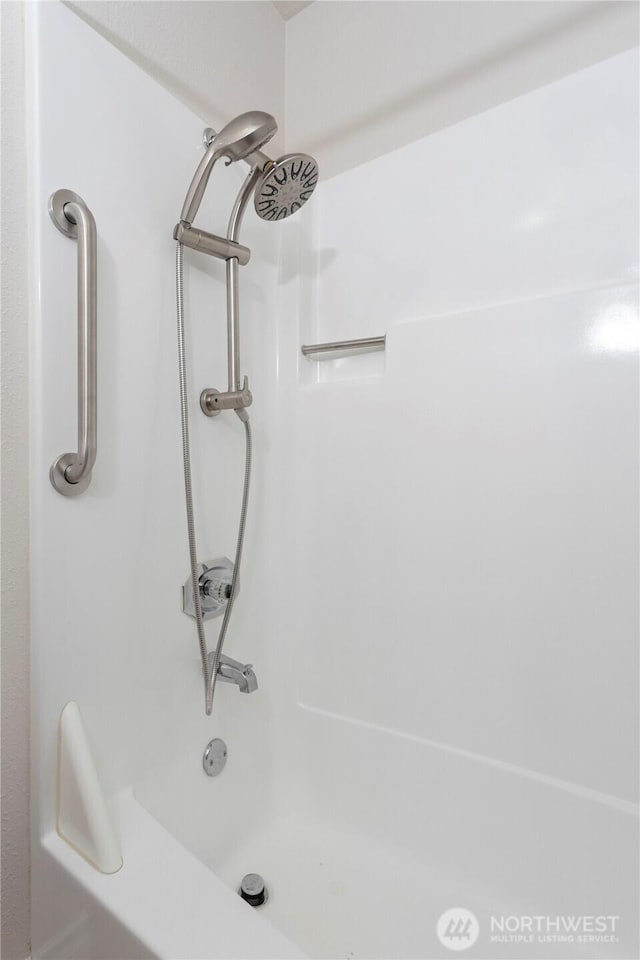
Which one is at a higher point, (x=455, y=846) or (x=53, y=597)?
(x=53, y=597)

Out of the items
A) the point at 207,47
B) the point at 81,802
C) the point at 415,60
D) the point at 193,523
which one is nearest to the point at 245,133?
the point at 207,47

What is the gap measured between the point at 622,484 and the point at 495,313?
40 centimetres

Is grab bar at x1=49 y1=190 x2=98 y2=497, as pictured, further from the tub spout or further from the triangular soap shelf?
the tub spout

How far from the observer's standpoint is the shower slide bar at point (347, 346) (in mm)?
1189

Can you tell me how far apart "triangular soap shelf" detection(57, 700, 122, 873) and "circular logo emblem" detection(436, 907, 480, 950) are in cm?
64

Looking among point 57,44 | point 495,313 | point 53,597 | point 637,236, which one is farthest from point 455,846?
point 57,44

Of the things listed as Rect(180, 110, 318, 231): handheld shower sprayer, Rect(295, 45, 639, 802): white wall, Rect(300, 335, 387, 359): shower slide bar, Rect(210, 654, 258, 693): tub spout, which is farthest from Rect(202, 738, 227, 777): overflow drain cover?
Rect(180, 110, 318, 231): handheld shower sprayer

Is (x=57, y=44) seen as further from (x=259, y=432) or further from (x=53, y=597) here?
(x=53, y=597)

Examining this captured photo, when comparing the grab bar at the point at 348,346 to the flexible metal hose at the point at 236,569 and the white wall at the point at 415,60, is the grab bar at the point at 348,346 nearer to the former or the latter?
the flexible metal hose at the point at 236,569

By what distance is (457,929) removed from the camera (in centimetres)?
98

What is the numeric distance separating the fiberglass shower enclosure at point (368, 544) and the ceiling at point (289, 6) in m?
0.51

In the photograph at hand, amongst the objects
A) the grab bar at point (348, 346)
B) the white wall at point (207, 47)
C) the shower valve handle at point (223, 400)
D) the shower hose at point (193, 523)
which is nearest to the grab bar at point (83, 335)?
the shower hose at point (193, 523)

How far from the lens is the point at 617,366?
924 millimetres

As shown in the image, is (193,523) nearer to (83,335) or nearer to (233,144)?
(83,335)
